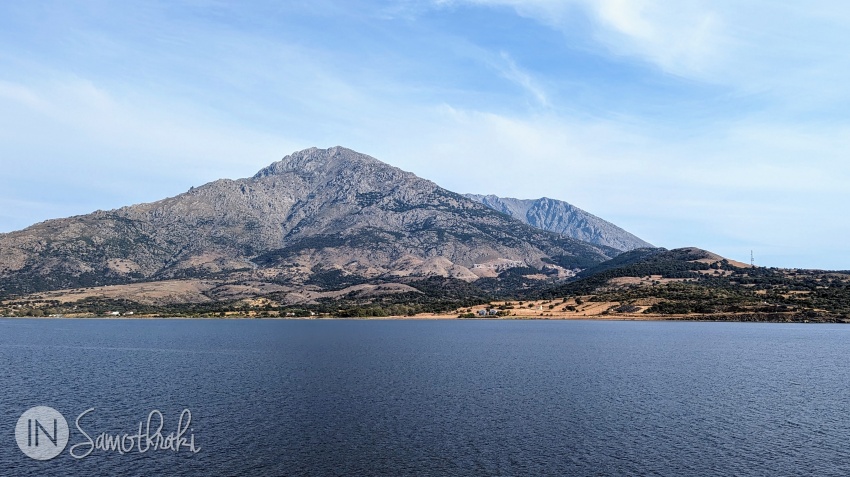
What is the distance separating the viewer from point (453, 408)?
7206 cm

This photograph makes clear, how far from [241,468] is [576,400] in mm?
45034

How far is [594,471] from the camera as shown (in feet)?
159

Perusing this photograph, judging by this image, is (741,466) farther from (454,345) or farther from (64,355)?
(64,355)

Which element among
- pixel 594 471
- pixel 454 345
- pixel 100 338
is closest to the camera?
pixel 594 471

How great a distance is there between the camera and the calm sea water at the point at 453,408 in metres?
50.5

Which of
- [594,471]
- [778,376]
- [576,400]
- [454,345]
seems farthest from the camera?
[454,345]

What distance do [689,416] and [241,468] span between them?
49.4 m

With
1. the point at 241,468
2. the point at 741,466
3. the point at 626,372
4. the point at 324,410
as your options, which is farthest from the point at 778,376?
the point at 241,468

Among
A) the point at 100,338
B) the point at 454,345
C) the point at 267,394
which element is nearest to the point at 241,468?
the point at 267,394

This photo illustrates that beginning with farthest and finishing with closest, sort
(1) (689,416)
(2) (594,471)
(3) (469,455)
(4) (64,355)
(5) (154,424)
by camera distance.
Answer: (4) (64,355)
(1) (689,416)
(5) (154,424)
(3) (469,455)
(2) (594,471)

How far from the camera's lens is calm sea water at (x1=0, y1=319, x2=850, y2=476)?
166 ft

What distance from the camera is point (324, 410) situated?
71188 millimetres

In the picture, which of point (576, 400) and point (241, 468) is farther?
point (576, 400)

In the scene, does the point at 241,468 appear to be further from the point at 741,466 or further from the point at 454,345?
the point at 454,345
